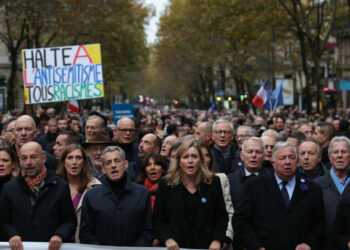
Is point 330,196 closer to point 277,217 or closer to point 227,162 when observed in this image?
point 277,217

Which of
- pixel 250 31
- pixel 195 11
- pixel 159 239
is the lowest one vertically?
pixel 159 239

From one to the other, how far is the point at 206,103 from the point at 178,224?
197ft

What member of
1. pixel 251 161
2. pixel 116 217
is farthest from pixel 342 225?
pixel 116 217

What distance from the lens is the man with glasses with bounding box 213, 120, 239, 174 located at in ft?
30.8

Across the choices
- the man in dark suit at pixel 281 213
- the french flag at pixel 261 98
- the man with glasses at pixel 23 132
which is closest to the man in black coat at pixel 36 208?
the man in dark suit at pixel 281 213

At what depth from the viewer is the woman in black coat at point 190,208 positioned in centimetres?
664

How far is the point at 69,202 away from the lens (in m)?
6.77

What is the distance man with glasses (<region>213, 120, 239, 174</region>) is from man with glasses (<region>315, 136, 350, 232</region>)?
1895mm

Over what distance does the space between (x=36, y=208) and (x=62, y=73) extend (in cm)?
779

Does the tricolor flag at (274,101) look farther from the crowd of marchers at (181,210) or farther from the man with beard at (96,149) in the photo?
the crowd of marchers at (181,210)

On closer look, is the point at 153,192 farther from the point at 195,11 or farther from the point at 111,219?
the point at 195,11

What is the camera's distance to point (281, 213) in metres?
6.58

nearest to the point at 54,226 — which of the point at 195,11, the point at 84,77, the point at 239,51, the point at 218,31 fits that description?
the point at 84,77

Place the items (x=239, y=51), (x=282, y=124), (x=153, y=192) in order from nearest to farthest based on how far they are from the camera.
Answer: (x=153, y=192) → (x=282, y=124) → (x=239, y=51)
